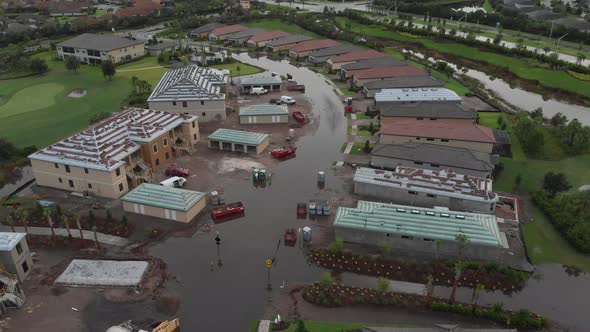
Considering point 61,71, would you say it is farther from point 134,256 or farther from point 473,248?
point 473,248

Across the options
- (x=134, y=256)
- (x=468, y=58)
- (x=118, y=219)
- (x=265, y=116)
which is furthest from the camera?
(x=468, y=58)

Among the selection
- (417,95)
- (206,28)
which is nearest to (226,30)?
(206,28)

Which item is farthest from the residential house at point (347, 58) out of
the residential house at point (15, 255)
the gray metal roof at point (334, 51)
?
the residential house at point (15, 255)

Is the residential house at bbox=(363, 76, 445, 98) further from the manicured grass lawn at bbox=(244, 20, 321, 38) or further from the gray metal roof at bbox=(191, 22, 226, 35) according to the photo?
the gray metal roof at bbox=(191, 22, 226, 35)

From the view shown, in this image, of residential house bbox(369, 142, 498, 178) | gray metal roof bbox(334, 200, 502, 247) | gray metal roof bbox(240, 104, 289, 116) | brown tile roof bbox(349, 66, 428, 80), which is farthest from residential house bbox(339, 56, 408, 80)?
gray metal roof bbox(334, 200, 502, 247)

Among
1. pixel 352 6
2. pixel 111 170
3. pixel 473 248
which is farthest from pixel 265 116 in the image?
pixel 352 6

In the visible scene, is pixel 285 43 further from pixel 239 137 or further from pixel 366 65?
pixel 239 137
